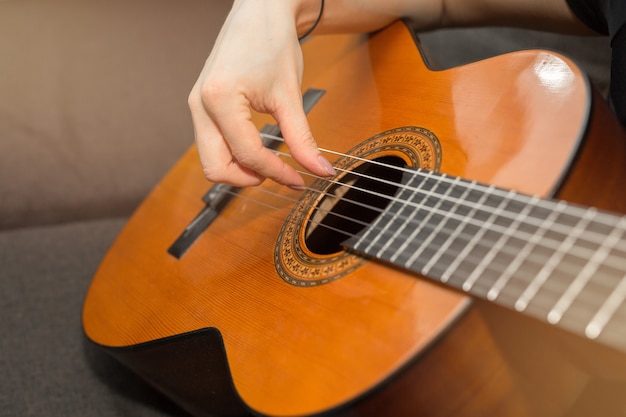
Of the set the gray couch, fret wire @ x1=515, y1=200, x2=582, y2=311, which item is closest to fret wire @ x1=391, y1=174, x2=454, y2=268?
fret wire @ x1=515, y1=200, x2=582, y2=311

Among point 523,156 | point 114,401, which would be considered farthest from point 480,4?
point 114,401

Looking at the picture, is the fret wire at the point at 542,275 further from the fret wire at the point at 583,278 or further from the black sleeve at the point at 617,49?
the black sleeve at the point at 617,49

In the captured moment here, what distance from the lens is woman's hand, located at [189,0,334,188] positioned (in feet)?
2.48

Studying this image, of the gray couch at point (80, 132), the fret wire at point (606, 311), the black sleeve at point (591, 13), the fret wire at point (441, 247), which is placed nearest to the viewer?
the fret wire at point (606, 311)

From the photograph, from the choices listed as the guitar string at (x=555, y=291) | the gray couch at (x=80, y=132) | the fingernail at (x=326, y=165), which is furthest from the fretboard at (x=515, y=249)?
the gray couch at (x=80, y=132)

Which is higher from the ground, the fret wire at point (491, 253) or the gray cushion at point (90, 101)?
the fret wire at point (491, 253)

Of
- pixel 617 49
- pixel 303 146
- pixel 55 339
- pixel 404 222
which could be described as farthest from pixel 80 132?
pixel 617 49

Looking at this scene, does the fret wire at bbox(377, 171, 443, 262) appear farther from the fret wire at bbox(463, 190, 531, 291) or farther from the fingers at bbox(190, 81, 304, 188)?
the fingers at bbox(190, 81, 304, 188)

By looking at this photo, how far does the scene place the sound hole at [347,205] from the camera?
779 mm

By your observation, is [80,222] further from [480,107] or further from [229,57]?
[480,107]

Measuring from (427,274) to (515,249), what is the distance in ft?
0.27

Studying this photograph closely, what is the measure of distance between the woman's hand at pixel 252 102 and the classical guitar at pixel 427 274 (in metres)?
0.08

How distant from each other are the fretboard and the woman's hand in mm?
184

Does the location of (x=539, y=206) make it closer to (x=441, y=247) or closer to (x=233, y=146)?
(x=441, y=247)
